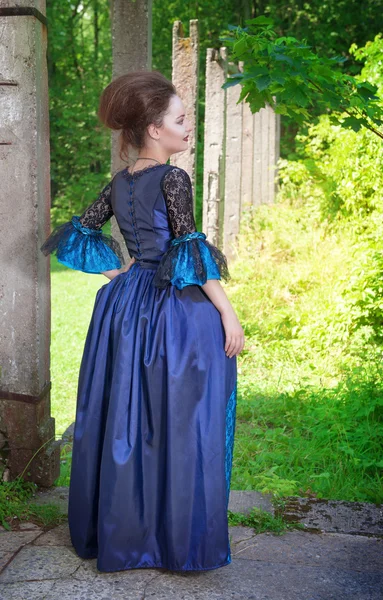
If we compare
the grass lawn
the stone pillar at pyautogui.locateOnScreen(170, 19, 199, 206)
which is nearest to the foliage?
the grass lawn

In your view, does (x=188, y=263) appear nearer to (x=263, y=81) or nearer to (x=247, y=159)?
(x=263, y=81)

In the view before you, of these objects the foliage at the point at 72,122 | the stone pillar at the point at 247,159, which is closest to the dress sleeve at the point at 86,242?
the stone pillar at the point at 247,159

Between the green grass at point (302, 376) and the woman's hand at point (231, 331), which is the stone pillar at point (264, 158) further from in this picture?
the woman's hand at point (231, 331)

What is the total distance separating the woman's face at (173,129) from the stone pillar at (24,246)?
713mm

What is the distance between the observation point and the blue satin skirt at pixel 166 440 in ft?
8.16

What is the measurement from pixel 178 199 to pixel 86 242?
552 millimetres

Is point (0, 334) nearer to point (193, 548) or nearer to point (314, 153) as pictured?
point (193, 548)

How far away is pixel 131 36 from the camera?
3992 millimetres

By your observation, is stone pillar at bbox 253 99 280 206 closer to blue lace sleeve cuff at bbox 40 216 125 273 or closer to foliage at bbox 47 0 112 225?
blue lace sleeve cuff at bbox 40 216 125 273

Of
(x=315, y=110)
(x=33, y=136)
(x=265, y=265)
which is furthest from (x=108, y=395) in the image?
(x=315, y=110)

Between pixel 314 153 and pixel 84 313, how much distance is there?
332 cm

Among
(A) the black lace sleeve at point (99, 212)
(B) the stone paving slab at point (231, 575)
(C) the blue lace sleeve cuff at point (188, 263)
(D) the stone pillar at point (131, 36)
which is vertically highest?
(D) the stone pillar at point (131, 36)

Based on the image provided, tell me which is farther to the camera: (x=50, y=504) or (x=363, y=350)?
(x=363, y=350)

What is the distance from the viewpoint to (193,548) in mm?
2531
